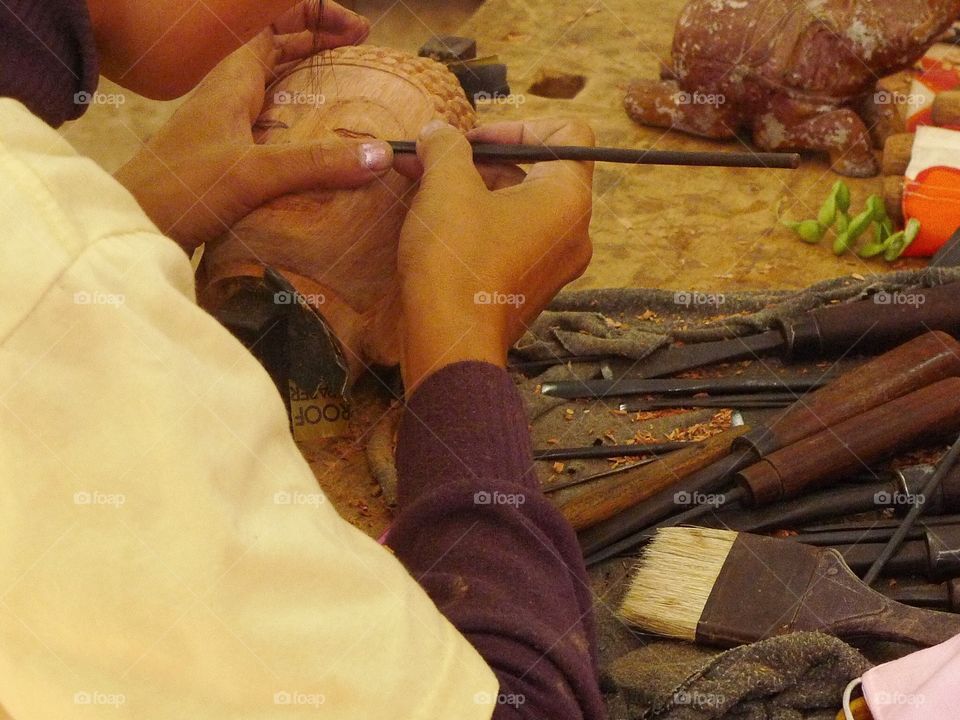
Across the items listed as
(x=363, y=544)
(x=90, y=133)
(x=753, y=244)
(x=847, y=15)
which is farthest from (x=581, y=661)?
(x=90, y=133)

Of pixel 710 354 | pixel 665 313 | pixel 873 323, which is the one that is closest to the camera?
pixel 873 323

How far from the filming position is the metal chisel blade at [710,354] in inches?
79.8

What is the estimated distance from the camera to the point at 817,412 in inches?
68.8

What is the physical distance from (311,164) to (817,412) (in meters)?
1.04

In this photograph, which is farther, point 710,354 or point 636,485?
point 710,354

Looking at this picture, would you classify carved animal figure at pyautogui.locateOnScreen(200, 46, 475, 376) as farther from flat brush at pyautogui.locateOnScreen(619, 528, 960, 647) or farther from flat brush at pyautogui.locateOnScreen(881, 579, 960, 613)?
flat brush at pyautogui.locateOnScreen(881, 579, 960, 613)

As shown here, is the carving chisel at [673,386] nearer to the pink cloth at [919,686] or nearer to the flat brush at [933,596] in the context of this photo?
the flat brush at [933,596]

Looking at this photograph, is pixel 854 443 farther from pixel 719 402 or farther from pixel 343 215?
pixel 343 215

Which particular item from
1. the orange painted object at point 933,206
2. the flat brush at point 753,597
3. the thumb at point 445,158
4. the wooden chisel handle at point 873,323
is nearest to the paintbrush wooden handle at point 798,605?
the flat brush at point 753,597

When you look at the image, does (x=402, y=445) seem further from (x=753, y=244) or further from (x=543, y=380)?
(x=753, y=244)

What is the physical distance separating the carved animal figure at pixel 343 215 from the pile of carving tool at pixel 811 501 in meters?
0.49

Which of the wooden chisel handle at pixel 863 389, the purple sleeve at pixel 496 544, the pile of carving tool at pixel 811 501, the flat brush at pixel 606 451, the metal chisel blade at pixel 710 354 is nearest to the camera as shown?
the purple sleeve at pixel 496 544

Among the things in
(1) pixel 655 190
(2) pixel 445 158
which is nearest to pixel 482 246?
(2) pixel 445 158

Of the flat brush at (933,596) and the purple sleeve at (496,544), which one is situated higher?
the purple sleeve at (496,544)
